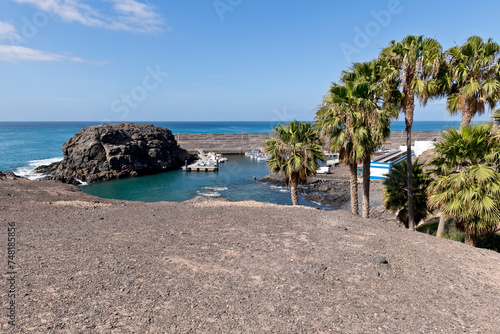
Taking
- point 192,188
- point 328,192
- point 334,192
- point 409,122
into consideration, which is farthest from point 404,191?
point 192,188

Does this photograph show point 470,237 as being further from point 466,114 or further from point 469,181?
point 466,114

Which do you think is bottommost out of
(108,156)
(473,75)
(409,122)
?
(108,156)

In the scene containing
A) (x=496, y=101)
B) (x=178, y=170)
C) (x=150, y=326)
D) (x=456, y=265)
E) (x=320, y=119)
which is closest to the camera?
(x=150, y=326)

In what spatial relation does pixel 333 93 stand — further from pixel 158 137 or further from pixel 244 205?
pixel 158 137

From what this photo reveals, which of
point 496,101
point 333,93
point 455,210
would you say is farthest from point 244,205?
point 496,101

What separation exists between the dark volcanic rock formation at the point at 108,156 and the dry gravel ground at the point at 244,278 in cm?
4232

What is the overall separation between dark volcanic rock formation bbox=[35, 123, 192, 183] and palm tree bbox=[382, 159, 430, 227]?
46577 millimetres

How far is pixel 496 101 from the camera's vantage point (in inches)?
556

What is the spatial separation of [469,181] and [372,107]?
16.6 ft

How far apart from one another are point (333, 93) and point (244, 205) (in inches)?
290

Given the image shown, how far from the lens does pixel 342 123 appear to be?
1473cm

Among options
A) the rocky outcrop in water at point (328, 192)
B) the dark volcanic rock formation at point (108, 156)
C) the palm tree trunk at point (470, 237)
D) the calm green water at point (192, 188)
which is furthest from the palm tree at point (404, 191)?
the dark volcanic rock formation at point (108, 156)

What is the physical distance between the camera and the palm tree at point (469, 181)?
1094cm

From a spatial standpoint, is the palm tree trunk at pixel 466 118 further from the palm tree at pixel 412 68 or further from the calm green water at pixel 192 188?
the calm green water at pixel 192 188
